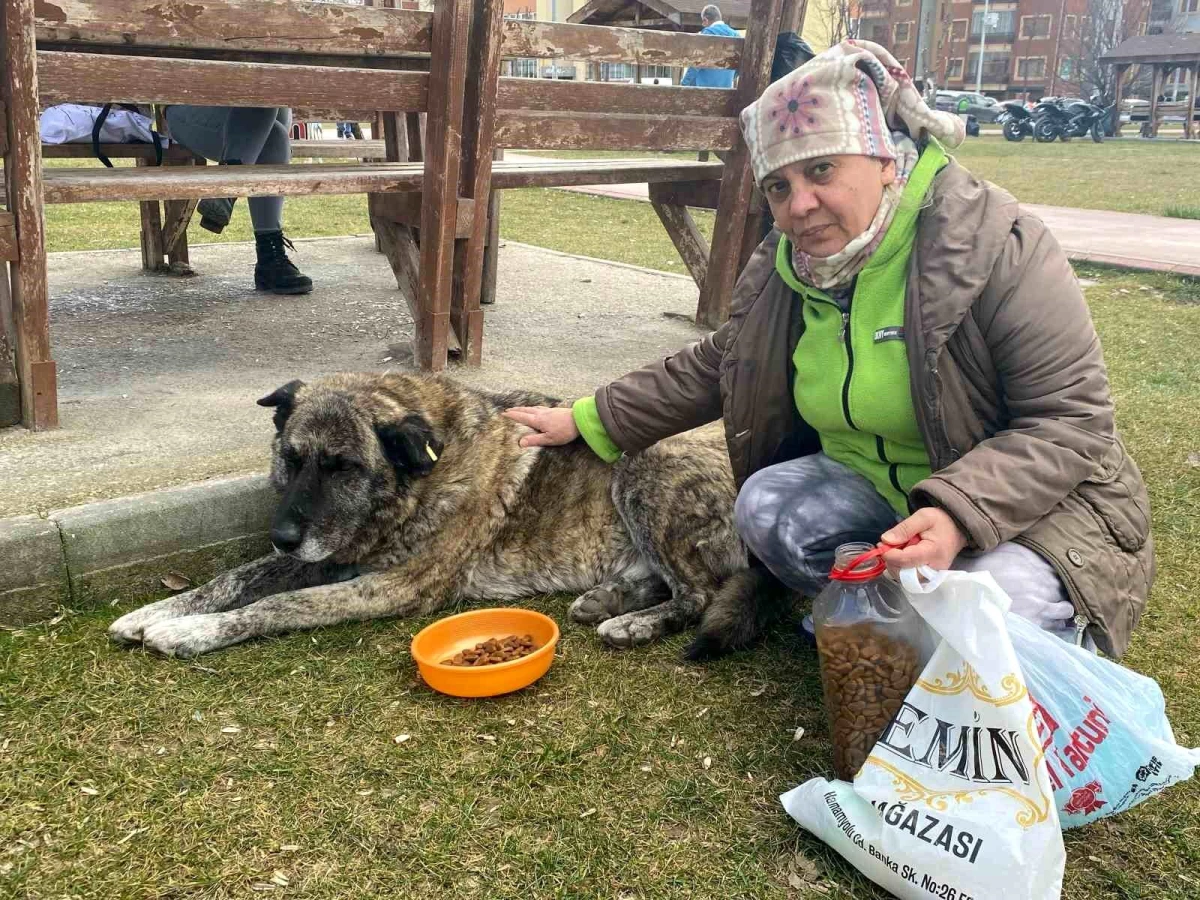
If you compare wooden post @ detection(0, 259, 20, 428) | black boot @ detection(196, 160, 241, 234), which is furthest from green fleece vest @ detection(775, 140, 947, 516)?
black boot @ detection(196, 160, 241, 234)

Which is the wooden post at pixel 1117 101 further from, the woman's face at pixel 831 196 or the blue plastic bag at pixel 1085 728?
the blue plastic bag at pixel 1085 728

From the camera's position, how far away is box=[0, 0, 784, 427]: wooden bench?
156 inches

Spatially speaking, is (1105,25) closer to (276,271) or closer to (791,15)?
(791,15)

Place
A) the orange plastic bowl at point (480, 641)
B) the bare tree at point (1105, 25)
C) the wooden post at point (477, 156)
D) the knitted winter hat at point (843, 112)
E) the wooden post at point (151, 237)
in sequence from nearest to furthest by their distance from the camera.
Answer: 1. the knitted winter hat at point (843, 112)
2. the orange plastic bowl at point (480, 641)
3. the wooden post at point (477, 156)
4. the wooden post at point (151, 237)
5. the bare tree at point (1105, 25)

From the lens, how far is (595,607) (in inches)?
145

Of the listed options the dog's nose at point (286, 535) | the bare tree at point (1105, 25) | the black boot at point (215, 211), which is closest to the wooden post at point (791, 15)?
the black boot at point (215, 211)

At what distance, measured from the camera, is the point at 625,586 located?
12.5 ft

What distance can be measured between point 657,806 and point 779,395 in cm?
132

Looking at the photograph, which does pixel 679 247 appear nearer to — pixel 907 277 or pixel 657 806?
pixel 907 277

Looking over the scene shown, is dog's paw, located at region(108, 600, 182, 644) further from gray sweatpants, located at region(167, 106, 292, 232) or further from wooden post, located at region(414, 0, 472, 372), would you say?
gray sweatpants, located at region(167, 106, 292, 232)

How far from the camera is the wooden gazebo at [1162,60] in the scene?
35.6 m

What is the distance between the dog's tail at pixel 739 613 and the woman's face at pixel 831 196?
4.02 ft

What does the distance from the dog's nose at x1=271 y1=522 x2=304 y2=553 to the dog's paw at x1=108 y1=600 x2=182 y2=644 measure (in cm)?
44

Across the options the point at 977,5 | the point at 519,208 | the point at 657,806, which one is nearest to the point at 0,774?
the point at 657,806
